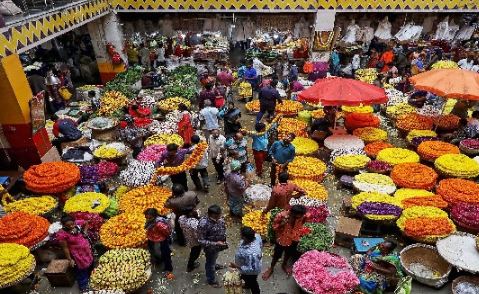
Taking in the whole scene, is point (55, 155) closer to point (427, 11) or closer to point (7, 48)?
point (7, 48)

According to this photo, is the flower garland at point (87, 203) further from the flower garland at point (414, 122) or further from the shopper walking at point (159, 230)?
the flower garland at point (414, 122)

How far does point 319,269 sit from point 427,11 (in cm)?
1434

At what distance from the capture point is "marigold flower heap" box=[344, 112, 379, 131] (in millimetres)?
11023

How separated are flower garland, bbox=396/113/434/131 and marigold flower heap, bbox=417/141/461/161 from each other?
44.3 inches

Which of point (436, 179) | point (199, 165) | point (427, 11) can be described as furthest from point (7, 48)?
point (427, 11)

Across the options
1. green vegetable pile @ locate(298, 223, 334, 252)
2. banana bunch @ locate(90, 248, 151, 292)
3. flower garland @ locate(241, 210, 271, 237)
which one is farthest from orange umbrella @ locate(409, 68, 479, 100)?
banana bunch @ locate(90, 248, 151, 292)

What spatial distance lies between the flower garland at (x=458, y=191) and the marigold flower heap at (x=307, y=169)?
2533 mm

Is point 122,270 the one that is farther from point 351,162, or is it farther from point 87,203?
point 351,162

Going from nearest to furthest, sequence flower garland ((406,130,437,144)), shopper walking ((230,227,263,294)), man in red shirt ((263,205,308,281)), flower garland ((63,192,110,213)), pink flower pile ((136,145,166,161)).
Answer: shopper walking ((230,227,263,294)), man in red shirt ((263,205,308,281)), flower garland ((63,192,110,213)), pink flower pile ((136,145,166,161)), flower garland ((406,130,437,144))

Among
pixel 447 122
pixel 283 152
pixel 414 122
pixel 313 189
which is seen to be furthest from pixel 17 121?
pixel 447 122

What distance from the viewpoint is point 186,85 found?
14352 mm

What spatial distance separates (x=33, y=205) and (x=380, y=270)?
6.76 m

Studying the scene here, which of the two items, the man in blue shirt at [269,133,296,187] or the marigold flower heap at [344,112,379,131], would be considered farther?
the marigold flower heap at [344,112,379,131]

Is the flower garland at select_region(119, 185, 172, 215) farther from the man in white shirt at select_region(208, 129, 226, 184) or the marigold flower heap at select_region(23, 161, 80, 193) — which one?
the man in white shirt at select_region(208, 129, 226, 184)
